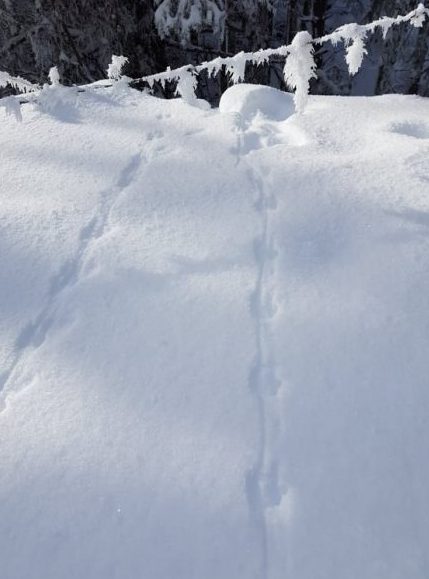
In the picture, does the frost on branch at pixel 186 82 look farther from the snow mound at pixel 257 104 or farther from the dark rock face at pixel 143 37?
the dark rock face at pixel 143 37

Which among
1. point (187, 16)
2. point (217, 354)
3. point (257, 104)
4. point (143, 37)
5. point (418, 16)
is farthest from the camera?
point (143, 37)

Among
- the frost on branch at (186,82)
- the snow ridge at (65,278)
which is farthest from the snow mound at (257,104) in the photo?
the snow ridge at (65,278)

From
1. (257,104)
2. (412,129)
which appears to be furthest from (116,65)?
(412,129)

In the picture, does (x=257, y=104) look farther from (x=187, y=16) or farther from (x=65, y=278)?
(x=187, y=16)

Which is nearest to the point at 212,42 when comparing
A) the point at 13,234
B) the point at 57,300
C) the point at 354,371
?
the point at 13,234

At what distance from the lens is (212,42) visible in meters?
10.7

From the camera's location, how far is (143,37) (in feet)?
30.1

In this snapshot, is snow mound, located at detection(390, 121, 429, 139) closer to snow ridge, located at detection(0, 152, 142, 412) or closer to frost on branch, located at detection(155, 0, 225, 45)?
snow ridge, located at detection(0, 152, 142, 412)

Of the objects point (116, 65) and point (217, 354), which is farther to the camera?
point (116, 65)

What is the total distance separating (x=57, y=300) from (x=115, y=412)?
1.19 meters

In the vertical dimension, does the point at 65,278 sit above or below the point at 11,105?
below

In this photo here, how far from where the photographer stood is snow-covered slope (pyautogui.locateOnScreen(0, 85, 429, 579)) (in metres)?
2.29

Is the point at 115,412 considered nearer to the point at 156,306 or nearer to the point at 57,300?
the point at 156,306

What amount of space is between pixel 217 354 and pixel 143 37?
8.42 meters
